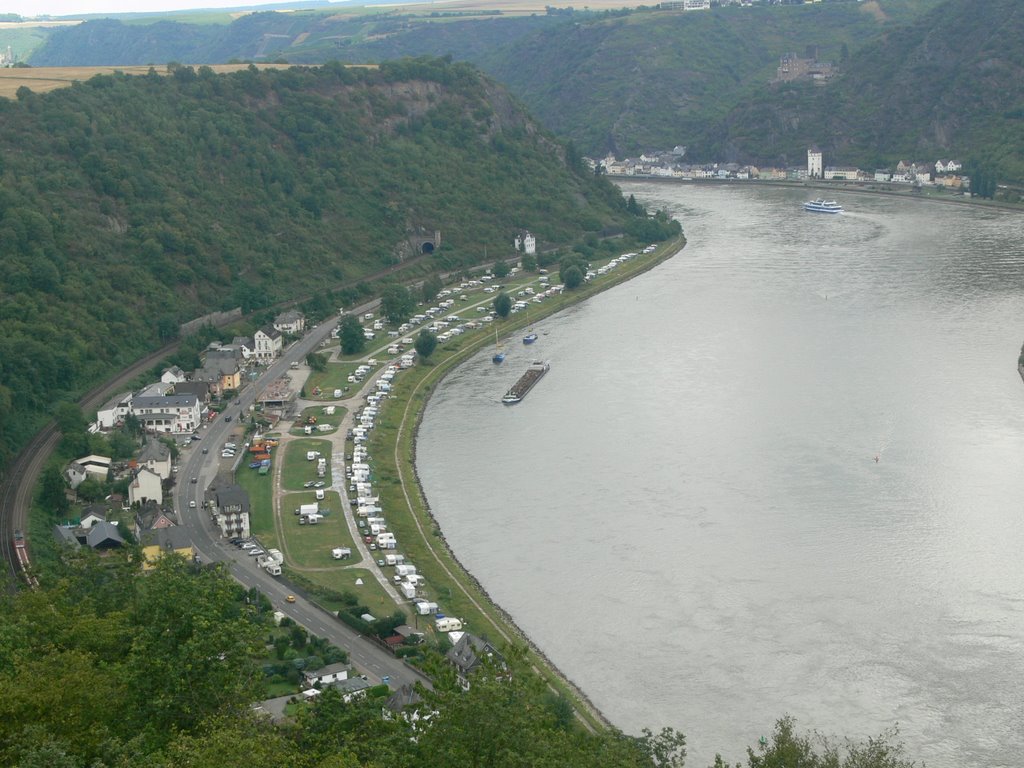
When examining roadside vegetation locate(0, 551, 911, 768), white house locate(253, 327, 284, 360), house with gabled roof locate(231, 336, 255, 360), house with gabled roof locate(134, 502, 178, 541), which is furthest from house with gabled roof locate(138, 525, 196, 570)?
white house locate(253, 327, 284, 360)

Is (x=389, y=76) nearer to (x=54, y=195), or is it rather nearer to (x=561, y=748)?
(x=54, y=195)

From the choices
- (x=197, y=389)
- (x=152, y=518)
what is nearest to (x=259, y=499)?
(x=152, y=518)

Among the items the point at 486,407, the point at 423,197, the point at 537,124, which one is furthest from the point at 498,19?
the point at 486,407

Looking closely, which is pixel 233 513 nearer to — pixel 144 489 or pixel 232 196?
pixel 144 489

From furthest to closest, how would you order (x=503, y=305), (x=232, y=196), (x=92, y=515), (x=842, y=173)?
(x=842, y=173), (x=232, y=196), (x=503, y=305), (x=92, y=515)

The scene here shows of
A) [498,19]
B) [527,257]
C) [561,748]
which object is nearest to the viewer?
[561,748]

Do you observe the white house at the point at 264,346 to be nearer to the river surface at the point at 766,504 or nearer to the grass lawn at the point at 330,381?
the grass lawn at the point at 330,381

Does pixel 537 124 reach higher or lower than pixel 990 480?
higher

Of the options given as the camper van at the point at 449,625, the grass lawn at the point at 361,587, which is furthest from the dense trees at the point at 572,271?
the camper van at the point at 449,625

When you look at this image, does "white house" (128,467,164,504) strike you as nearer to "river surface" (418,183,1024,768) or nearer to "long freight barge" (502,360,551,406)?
"river surface" (418,183,1024,768)
